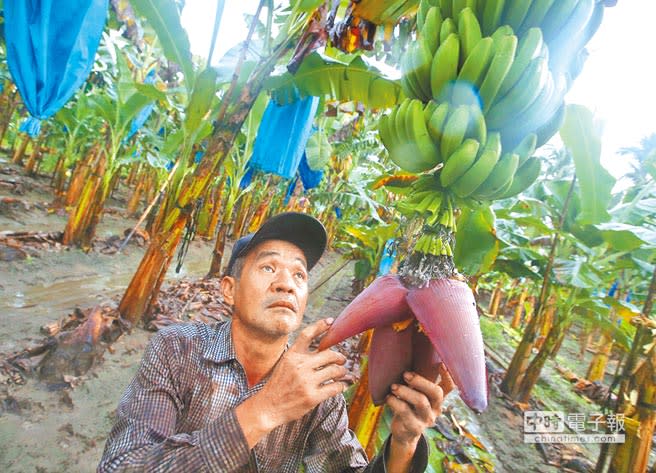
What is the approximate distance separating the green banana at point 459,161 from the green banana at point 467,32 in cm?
20

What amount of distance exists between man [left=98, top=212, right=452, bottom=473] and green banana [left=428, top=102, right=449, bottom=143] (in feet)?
1.39

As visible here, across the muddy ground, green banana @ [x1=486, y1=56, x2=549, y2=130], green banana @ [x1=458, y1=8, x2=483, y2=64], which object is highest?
green banana @ [x1=458, y1=8, x2=483, y2=64]

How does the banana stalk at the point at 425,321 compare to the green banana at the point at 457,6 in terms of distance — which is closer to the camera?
the banana stalk at the point at 425,321

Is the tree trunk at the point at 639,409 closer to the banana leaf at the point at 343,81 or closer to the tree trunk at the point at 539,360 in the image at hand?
the tree trunk at the point at 539,360

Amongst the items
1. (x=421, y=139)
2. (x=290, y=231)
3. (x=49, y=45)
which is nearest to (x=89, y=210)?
(x=49, y=45)

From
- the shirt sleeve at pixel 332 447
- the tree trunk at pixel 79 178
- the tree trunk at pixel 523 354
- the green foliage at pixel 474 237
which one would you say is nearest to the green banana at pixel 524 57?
the green foliage at pixel 474 237

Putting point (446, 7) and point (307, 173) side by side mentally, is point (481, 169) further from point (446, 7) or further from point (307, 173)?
point (307, 173)

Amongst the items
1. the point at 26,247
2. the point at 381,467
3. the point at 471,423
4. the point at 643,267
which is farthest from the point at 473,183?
the point at 26,247

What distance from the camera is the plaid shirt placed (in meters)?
0.72

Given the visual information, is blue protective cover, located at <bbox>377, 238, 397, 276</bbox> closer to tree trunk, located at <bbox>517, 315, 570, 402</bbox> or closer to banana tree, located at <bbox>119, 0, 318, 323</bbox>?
banana tree, located at <bbox>119, 0, 318, 323</bbox>

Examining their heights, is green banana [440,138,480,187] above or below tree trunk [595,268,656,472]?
above

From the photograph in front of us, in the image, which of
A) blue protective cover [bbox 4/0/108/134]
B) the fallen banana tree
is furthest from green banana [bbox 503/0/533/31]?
blue protective cover [bbox 4/0/108/134]

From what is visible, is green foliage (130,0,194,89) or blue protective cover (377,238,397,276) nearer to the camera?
blue protective cover (377,238,397,276)

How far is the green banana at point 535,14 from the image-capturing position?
0.64m
